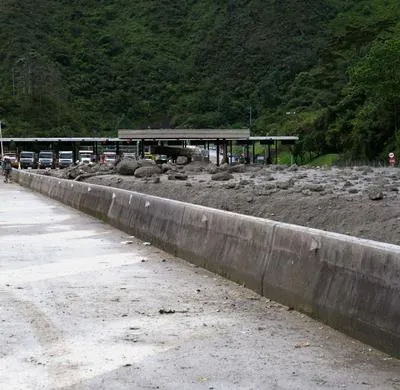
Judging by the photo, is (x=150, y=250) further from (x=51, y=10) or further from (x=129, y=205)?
(x=51, y=10)

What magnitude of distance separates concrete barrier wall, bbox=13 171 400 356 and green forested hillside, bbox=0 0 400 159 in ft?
321

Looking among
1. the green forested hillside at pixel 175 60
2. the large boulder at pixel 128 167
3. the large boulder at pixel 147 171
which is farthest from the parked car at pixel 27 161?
the large boulder at pixel 147 171

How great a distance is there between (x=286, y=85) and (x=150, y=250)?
133046 mm

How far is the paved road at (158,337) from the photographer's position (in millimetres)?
4980

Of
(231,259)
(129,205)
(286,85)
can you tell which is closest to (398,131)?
(129,205)

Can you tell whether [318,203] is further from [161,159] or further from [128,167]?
[161,159]

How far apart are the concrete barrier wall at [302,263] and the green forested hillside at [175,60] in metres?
97.7

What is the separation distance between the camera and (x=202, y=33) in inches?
6634

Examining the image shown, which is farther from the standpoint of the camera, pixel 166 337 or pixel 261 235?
pixel 261 235

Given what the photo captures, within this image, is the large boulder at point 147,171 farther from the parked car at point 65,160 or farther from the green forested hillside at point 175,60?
the green forested hillside at point 175,60

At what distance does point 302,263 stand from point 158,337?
5.53ft

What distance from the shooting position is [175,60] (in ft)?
544

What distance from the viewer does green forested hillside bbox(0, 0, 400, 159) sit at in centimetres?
13125

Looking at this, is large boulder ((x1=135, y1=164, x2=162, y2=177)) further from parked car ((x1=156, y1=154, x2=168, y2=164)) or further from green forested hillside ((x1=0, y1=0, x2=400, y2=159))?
green forested hillside ((x1=0, y1=0, x2=400, y2=159))
